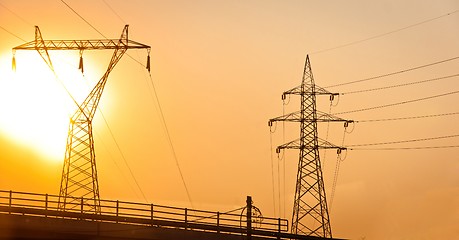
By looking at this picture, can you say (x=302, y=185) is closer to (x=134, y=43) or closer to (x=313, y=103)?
(x=313, y=103)

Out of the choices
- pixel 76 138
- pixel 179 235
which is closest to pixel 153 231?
pixel 179 235

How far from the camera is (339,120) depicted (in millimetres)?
80000

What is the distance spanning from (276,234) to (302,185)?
16814 mm

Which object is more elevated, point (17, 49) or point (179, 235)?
point (17, 49)

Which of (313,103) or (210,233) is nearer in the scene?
(210,233)

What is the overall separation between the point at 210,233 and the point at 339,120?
2070cm

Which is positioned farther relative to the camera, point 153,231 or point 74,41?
point 74,41

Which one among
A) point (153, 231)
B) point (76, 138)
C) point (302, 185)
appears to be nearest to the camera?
point (153, 231)

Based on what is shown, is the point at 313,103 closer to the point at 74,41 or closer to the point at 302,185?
the point at 302,185

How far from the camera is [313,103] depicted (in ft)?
268

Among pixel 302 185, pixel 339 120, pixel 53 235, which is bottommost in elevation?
pixel 53 235

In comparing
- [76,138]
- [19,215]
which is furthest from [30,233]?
[76,138]

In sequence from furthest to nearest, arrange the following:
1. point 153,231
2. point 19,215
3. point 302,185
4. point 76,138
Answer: point 302,185 → point 76,138 → point 153,231 → point 19,215

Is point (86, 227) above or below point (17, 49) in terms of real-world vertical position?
below
